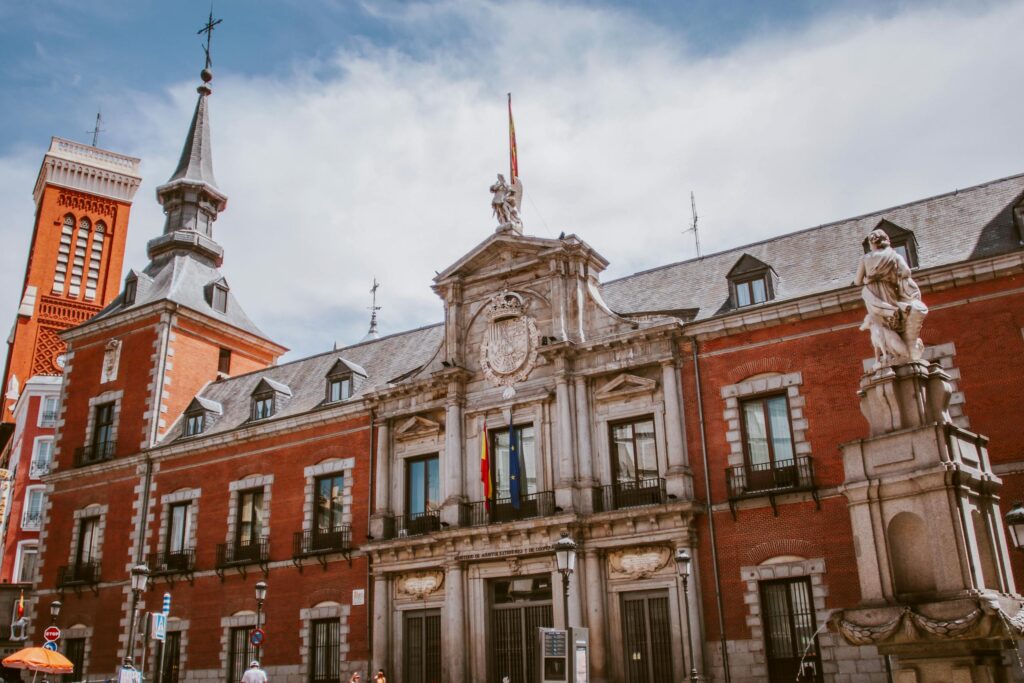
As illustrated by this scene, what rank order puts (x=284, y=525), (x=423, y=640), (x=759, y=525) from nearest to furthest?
(x=759, y=525) → (x=423, y=640) → (x=284, y=525)

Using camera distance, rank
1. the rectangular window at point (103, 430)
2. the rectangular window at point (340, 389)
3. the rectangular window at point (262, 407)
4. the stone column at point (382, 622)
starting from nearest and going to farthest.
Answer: the stone column at point (382, 622) < the rectangular window at point (340, 389) < the rectangular window at point (262, 407) < the rectangular window at point (103, 430)

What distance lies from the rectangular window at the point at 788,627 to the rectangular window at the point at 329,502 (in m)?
12.1

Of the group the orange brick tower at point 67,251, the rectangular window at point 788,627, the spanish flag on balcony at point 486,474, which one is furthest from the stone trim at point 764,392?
the orange brick tower at point 67,251

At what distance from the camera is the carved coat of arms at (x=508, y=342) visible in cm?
2367

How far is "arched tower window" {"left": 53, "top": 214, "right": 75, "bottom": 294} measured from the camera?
177 ft

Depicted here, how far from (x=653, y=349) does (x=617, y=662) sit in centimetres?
701

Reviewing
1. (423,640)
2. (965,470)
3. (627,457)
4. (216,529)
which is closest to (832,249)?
(627,457)

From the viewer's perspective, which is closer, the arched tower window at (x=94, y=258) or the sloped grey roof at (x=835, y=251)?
the sloped grey roof at (x=835, y=251)

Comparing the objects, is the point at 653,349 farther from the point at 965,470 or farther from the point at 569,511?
the point at 965,470

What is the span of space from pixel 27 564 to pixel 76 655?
43.4ft

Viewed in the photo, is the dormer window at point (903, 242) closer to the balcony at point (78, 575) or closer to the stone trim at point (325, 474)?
the stone trim at point (325, 474)

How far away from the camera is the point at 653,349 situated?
21.9 meters

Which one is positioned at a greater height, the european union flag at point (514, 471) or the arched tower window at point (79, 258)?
the arched tower window at point (79, 258)

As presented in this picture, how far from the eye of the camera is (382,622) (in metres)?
23.9
